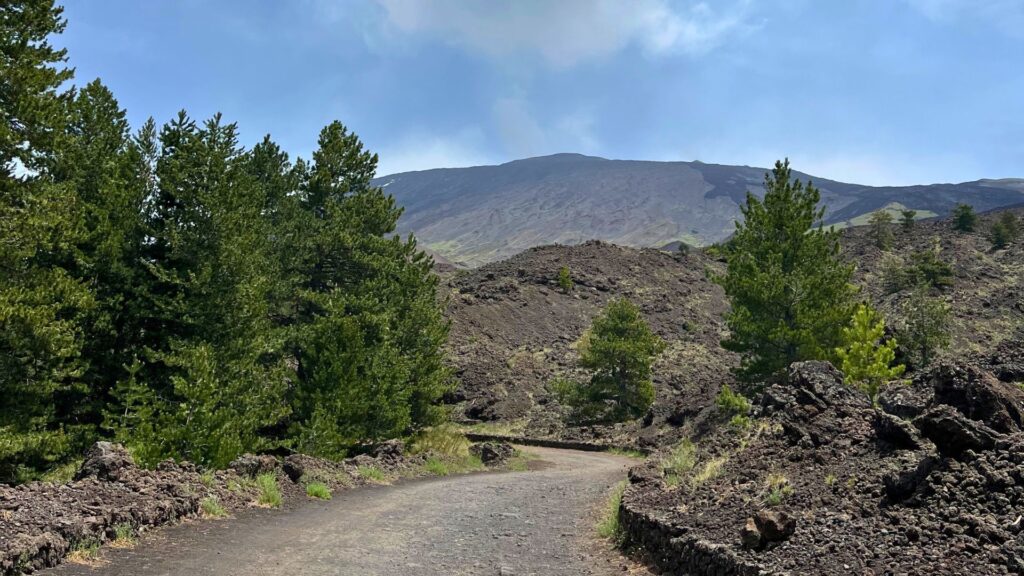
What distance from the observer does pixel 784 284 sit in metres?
26.9

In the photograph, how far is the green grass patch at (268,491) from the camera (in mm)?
14031

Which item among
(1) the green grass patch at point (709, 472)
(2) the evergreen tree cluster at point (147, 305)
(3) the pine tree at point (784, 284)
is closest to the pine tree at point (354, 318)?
(2) the evergreen tree cluster at point (147, 305)

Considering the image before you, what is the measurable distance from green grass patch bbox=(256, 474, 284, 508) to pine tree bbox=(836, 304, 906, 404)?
17619 mm

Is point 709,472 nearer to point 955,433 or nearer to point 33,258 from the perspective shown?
point 955,433

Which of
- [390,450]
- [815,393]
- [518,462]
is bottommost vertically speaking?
[518,462]

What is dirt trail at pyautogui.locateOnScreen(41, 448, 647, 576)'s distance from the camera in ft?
29.9

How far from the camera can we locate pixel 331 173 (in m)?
31.8

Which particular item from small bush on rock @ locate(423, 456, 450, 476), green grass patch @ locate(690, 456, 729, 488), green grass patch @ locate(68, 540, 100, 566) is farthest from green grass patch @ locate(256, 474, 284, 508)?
green grass patch @ locate(690, 456, 729, 488)

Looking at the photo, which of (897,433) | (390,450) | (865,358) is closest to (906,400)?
(897,433)

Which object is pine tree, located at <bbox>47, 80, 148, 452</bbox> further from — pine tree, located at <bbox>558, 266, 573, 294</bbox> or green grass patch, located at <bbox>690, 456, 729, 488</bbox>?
pine tree, located at <bbox>558, 266, 573, 294</bbox>

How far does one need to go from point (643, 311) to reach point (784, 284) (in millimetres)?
45396

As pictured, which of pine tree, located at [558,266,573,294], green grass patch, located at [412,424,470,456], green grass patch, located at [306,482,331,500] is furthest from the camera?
pine tree, located at [558,266,573,294]

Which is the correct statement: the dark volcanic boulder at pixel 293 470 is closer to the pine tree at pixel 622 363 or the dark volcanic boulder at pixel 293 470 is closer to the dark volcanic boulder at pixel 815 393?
the dark volcanic boulder at pixel 815 393

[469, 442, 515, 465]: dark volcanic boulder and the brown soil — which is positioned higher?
the brown soil
